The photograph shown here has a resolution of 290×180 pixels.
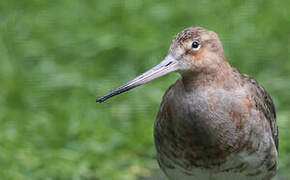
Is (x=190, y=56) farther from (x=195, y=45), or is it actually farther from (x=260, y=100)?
(x=260, y=100)

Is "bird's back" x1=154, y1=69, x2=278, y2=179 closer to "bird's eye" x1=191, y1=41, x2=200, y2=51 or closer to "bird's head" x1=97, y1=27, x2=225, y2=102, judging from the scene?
"bird's head" x1=97, y1=27, x2=225, y2=102

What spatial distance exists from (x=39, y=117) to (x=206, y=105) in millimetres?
3618

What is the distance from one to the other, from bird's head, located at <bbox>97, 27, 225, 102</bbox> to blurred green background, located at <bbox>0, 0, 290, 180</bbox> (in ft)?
8.08

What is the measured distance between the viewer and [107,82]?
9977 mm

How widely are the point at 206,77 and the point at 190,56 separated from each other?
21 centimetres

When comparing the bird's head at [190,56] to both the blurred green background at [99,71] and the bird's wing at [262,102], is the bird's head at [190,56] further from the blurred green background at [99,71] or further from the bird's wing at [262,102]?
the blurred green background at [99,71]

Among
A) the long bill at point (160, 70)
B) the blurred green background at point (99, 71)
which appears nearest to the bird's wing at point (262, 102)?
the long bill at point (160, 70)

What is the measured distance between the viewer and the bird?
6.18 m

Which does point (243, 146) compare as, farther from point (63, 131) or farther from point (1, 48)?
point (1, 48)

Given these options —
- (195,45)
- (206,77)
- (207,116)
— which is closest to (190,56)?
(195,45)

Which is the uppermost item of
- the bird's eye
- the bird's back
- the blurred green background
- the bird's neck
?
the blurred green background

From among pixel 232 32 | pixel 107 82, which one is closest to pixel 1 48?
pixel 107 82

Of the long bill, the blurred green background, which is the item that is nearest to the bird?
the long bill

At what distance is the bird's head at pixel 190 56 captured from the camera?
6.13 m
